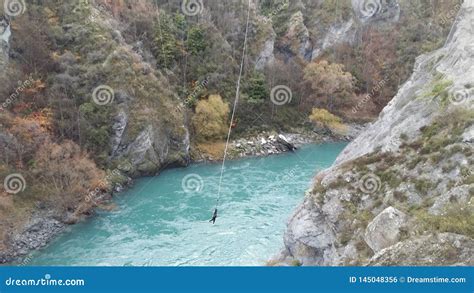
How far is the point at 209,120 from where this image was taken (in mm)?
37844

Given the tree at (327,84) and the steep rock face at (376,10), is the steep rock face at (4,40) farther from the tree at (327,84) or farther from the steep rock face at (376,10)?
the steep rock face at (376,10)

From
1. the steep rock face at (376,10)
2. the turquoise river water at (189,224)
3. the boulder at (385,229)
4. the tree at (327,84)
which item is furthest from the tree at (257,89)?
the boulder at (385,229)

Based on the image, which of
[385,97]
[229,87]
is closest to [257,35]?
[229,87]

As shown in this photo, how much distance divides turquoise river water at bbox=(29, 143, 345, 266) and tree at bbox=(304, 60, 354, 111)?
15.7m

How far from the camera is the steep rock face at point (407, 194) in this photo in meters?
7.31

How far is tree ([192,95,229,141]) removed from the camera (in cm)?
3762

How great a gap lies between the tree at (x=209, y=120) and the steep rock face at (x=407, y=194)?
→ 24.4 m

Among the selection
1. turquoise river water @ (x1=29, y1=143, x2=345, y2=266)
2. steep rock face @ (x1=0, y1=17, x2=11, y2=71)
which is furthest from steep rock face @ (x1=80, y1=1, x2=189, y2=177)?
steep rock face @ (x1=0, y1=17, x2=11, y2=71)

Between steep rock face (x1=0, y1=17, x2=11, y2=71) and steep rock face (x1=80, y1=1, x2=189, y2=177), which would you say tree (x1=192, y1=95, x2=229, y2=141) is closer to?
steep rock face (x1=80, y1=1, x2=189, y2=177)

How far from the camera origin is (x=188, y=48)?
138 feet

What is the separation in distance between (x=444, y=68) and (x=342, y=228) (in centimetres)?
728

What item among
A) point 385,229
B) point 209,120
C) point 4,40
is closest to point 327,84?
point 209,120

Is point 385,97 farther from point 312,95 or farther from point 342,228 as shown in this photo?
point 342,228

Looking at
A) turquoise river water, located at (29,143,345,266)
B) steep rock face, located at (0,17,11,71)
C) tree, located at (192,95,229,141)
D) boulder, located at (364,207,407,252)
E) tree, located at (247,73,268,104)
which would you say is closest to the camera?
boulder, located at (364,207,407,252)
